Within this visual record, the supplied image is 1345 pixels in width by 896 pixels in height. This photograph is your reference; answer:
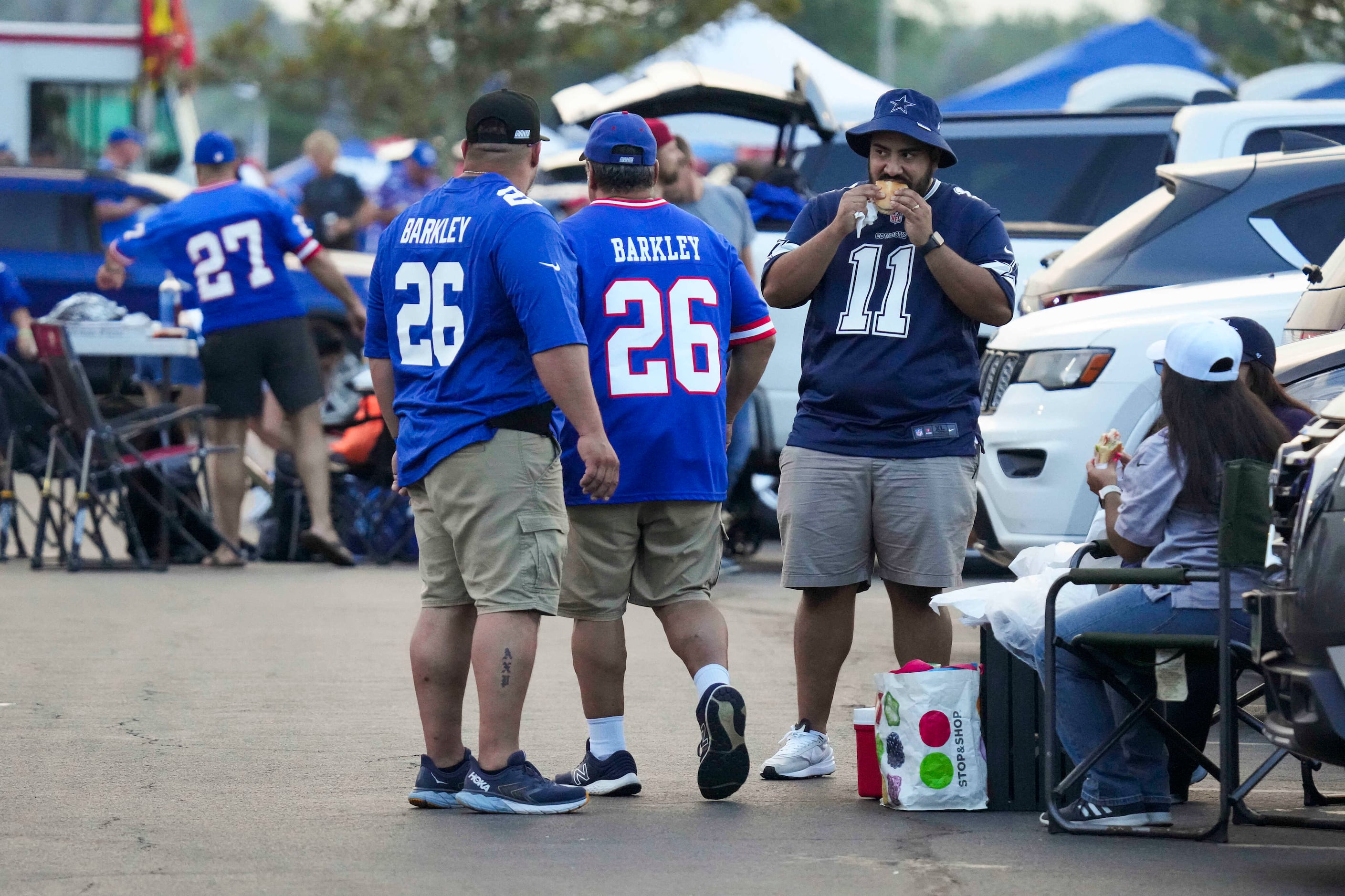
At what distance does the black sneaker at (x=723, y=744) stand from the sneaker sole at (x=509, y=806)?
0.34 metres

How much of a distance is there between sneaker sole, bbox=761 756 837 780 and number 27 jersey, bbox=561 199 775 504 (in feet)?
2.68

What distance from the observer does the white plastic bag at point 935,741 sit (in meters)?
5.48

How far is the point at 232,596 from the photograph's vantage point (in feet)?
33.0

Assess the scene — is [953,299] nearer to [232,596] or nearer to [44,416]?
[232,596]

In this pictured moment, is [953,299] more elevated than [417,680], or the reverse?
[953,299]

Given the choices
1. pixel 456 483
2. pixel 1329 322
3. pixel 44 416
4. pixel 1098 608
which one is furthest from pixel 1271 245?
pixel 44 416

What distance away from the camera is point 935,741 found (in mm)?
5480

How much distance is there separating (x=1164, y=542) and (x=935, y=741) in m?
0.78

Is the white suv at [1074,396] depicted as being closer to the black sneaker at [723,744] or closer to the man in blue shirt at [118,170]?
the black sneaker at [723,744]

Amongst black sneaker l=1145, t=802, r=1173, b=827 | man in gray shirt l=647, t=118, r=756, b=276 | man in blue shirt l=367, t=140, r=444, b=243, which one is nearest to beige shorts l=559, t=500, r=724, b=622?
black sneaker l=1145, t=802, r=1173, b=827

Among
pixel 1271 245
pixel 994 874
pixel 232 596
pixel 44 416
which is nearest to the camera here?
pixel 994 874

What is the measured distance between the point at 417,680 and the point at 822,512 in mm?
1242

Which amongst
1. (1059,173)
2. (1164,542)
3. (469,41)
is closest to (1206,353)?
(1164,542)

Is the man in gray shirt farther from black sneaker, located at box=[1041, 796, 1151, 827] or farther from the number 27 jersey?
black sneaker, located at box=[1041, 796, 1151, 827]
